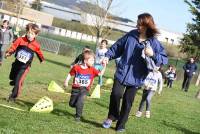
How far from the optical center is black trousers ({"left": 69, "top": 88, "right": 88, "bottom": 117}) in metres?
9.95

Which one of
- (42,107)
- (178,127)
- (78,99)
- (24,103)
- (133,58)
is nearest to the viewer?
(133,58)

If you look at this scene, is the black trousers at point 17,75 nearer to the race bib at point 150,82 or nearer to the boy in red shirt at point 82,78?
the boy in red shirt at point 82,78

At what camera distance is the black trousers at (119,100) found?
9.10 m

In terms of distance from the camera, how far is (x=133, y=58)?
9.03m

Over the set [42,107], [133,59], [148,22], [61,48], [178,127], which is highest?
[148,22]

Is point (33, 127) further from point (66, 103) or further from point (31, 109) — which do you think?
point (66, 103)

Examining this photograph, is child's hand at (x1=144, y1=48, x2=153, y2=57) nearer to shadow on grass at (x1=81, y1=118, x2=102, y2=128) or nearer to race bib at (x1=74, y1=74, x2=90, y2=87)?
race bib at (x1=74, y1=74, x2=90, y2=87)

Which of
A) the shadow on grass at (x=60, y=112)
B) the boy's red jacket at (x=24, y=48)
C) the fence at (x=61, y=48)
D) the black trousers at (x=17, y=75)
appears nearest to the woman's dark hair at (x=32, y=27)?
the boy's red jacket at (x=24, y=48)

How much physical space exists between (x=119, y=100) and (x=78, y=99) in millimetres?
1102

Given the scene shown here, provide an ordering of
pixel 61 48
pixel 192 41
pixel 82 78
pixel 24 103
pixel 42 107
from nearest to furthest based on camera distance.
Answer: pixel 82 78 < pixel 42 107 < pixel 24 103 < pixel 61 48 < pixel 192 41

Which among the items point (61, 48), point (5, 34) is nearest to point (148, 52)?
point (5, 34)

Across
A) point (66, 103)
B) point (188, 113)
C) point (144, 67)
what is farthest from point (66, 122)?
point (188, 113)

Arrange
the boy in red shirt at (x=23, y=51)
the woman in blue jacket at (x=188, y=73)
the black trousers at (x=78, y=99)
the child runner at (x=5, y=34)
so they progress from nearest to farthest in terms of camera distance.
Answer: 1. the black trousers at (x=78, y=99)
2. the boy in red shirt at (x=23, y=51)
3. the child runner at (x=5, y=34)
4. the woman in blue jacket at (x=188, y=73)

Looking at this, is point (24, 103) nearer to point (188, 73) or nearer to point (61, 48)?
point (188, 73)
